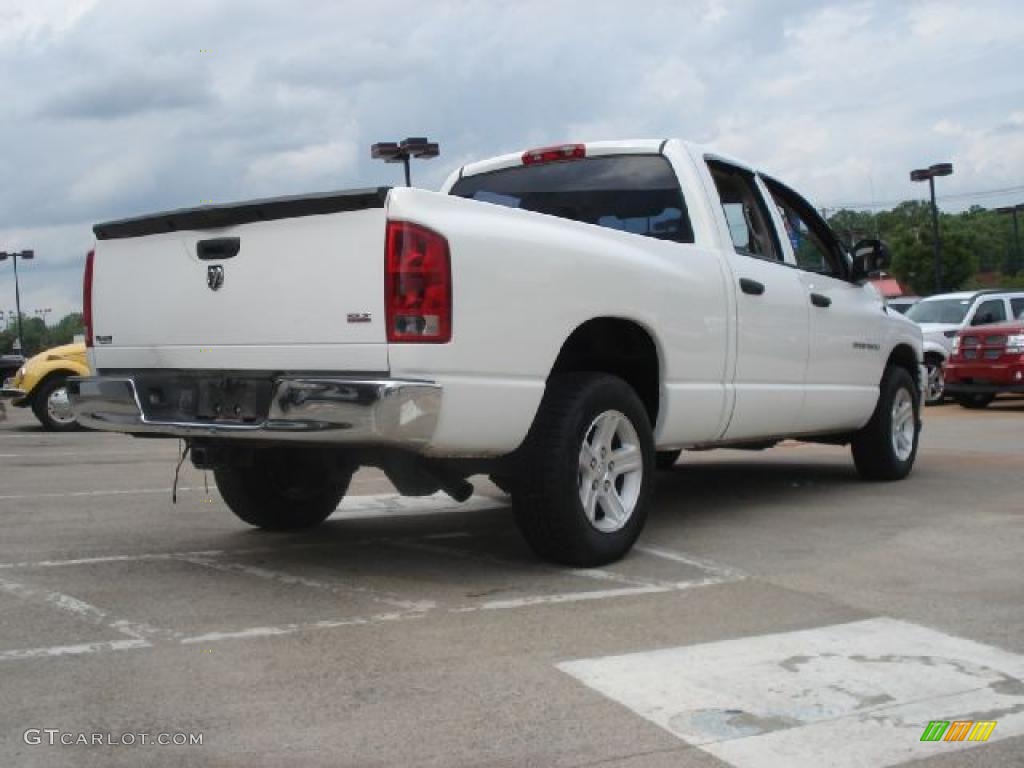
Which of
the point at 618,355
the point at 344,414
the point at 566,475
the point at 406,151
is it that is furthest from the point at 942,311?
the point at 344,414

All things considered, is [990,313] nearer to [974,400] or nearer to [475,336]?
[974,400]

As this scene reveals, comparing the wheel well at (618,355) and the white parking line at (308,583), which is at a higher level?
the wheel well at (618,355)

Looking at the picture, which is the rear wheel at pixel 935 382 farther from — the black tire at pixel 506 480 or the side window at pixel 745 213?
the black tire at pixel 506 480

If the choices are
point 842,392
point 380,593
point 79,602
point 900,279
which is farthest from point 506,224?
point 900,279

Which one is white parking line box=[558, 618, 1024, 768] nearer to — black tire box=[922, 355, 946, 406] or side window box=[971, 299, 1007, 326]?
black tire box=[922, 355, 946, 406]

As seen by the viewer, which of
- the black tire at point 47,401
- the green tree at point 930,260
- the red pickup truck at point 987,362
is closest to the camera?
the red pickup truck at point 987,362

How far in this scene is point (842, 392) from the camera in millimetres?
7527

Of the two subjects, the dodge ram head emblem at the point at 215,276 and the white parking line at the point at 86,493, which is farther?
the white parking line at the point at 86,493

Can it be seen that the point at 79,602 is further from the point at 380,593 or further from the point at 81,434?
the point at 81,434

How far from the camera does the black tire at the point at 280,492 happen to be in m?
6.28

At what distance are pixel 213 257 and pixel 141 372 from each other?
701mm

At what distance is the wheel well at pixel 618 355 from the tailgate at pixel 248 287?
1.11 m

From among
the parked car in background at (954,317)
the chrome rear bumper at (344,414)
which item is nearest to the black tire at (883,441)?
the chrome rear bumper at (344,414)

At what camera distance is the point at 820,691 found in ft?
12.1
